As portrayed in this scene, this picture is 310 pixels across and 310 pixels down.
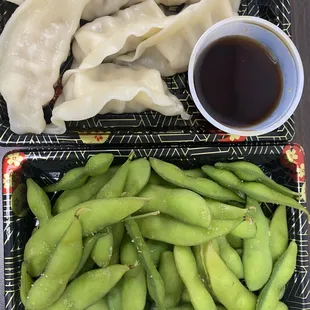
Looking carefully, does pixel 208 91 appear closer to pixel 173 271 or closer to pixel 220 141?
pixel 220 141

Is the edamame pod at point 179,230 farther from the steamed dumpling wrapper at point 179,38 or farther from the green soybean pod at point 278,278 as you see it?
the steamed dumpling wrapper at point 179,38

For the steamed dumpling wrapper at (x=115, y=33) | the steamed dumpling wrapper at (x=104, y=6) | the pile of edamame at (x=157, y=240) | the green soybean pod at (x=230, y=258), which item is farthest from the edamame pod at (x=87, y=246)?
the steamed dumpling wrapper at (x=104, y=6)

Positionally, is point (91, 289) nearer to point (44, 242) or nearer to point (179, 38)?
point (44, 242)

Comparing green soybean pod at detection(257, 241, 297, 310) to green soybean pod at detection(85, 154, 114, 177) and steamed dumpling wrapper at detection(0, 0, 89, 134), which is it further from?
steamed dumpling wrapper at detection(0, 0, 89, 134)

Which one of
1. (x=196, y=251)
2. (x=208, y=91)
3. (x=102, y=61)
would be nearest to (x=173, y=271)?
(x=196, y=251)

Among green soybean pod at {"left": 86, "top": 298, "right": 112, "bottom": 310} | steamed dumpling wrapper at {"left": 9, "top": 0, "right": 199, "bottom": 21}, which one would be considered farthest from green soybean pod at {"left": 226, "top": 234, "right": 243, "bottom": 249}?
steamed dumpling wrapper at {"left": 9, "top": 0, "right": 199, "bottom": 21}

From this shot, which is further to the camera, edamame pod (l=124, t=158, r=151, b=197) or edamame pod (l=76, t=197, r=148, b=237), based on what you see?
edamame pod (l=124, t=158, r=151, b=197)
